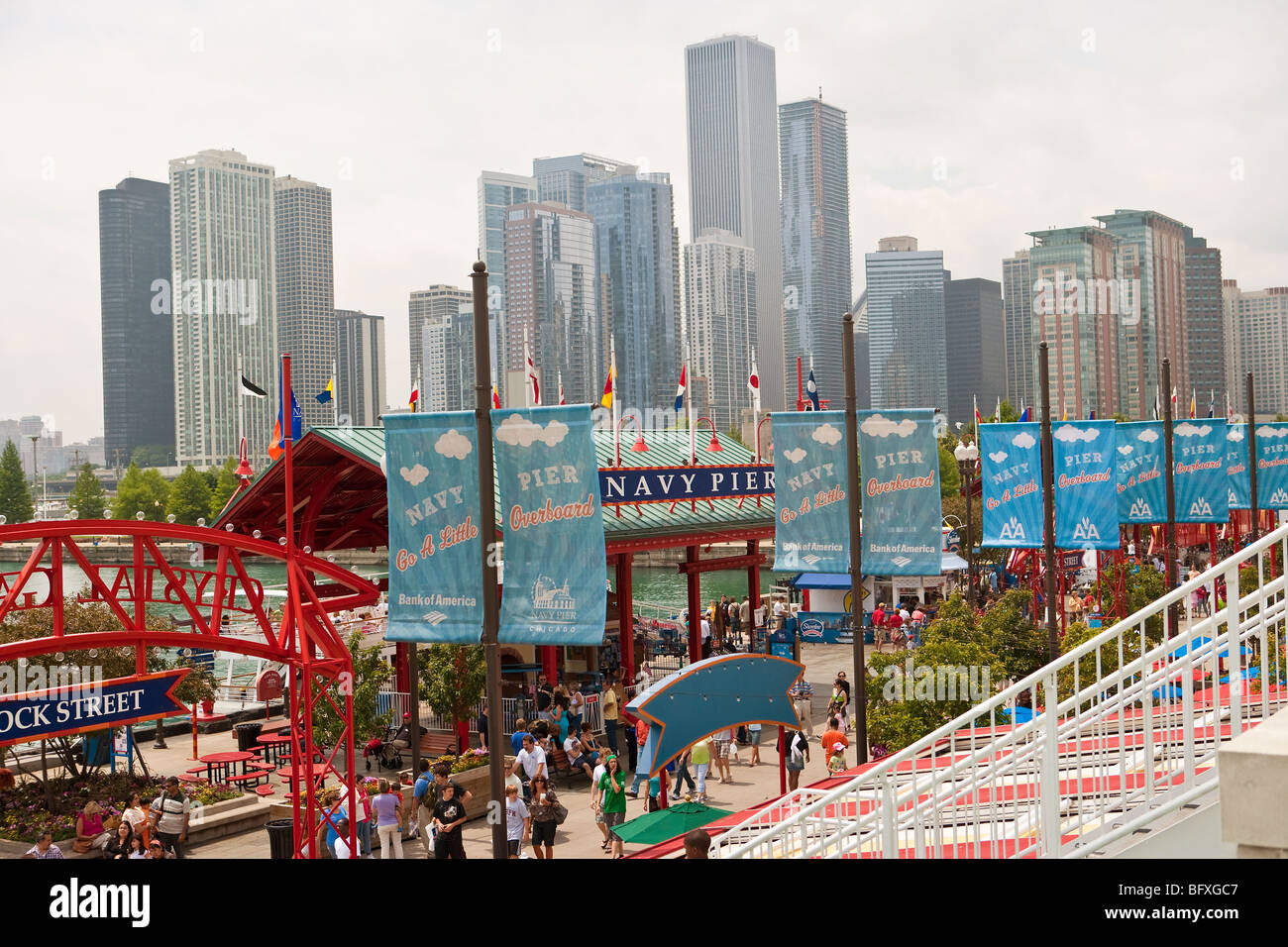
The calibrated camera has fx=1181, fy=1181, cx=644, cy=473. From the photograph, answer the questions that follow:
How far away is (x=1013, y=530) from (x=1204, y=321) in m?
179

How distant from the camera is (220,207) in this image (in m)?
188

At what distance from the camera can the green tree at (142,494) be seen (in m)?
134

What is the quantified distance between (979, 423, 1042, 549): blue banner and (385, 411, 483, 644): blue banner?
13890 millimetres

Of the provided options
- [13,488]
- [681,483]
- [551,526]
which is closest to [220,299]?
[13,488]

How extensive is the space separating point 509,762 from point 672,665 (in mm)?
12479

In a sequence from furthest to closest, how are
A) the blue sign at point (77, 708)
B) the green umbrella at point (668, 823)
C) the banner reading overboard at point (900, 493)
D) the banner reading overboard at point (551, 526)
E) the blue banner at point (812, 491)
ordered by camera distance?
1. the banner reading overboard at point (900, 493)
2. the blue banner at point (812, 491)
3. the blue sign at point (77, 708)
4. the green umbrella at point (668, 823)
5. the banner reading overboard at point (551, 526)

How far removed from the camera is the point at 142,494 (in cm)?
13662

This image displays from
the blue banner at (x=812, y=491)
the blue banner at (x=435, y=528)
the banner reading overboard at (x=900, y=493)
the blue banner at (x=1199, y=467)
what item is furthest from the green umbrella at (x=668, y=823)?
the blue banner at (x=1199, y=467)

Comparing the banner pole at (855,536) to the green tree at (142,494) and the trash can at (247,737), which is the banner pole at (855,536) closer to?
the trash can at (247,737)

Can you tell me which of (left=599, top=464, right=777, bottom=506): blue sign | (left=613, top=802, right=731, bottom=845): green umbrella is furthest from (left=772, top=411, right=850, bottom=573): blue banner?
(left=599, top=464, right=777, bottom=506): blue sign

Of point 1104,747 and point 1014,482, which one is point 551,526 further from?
point 1014,482

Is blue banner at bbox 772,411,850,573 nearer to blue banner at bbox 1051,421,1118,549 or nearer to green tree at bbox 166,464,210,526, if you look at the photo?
blue banner at bbox 1051,421,1118,549

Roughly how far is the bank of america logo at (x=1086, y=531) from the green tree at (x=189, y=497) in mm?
120331
